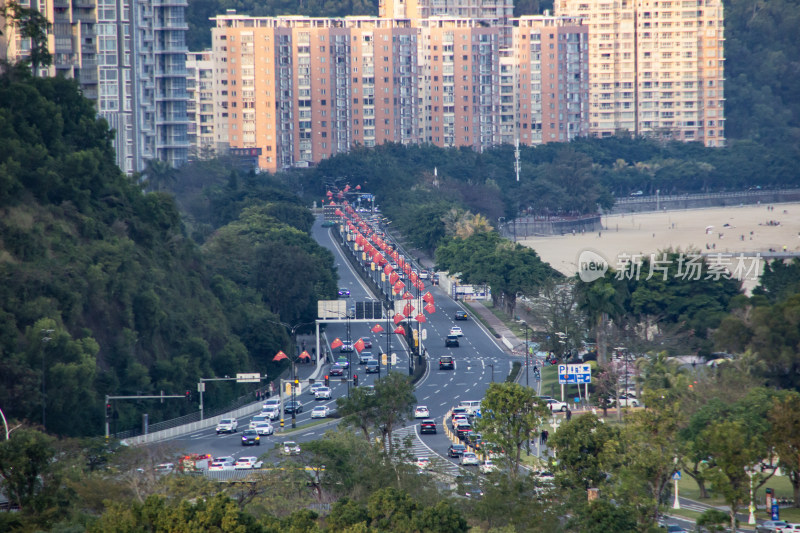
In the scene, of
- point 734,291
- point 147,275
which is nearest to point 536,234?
A: point 734,291


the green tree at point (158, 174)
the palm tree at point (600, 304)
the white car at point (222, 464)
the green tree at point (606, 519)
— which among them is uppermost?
the green tree at point (158, 174)

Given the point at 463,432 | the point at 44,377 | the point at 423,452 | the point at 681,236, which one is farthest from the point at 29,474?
the point at 681,236

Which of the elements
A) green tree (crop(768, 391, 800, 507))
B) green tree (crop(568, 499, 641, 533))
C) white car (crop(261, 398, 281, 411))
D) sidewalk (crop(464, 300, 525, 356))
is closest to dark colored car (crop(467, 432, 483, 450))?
green tree (crop(768, 391, 800, 507))

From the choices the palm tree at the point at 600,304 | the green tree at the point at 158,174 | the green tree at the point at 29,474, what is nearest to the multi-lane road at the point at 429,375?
the palm tree at the point at 600,304

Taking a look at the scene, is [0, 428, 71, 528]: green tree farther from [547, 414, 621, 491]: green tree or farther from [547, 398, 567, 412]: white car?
[547, 398, 567, 412]: white car

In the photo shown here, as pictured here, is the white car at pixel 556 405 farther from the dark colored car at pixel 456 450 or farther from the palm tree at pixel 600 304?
the dark colored car at pixel 456 450

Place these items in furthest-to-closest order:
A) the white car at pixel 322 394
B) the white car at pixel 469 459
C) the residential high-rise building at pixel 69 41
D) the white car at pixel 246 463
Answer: the residential high-rise building at pixel 69 41 → the white car at pixel 322 394 → the white car at pixel 469 459 → the white car at pixel 246 463

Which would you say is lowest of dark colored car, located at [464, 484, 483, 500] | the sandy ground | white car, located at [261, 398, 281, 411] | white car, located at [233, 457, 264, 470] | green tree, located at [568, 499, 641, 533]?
white car, located at [261, 398, 281, 411]

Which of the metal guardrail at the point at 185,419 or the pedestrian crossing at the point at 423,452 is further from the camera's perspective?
the metal guardrail at the point at 185,419
